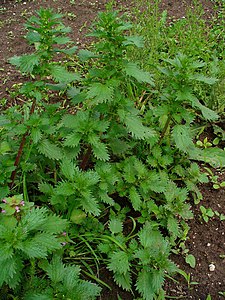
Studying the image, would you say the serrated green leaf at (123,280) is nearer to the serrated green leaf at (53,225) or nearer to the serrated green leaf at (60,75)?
the serrated green leaf at (53,225)

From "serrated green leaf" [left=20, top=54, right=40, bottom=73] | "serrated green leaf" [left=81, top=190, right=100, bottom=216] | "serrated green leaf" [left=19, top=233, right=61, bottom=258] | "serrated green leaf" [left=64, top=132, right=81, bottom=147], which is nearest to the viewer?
"serrated green leaf" [left=19, top=233, right=61, bottom=258]

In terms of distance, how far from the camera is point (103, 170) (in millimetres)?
2584

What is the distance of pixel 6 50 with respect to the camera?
401 centimetres

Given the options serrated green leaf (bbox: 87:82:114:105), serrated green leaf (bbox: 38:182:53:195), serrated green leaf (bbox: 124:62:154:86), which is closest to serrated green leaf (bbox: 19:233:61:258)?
serrated green leaf (bbox: 38:182:53:195)

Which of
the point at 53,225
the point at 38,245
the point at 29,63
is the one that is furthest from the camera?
the point at 29,63

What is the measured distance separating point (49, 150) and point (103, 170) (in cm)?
34

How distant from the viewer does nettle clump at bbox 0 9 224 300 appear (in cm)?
232

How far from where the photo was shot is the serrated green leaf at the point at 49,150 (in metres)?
2.50

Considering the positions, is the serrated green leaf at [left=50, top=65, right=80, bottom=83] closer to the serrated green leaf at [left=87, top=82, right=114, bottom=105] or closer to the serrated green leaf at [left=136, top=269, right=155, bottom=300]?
the serrated green leaf at [left=87, top=82, right=114, bottom=105]

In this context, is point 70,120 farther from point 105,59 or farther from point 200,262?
point 200,262

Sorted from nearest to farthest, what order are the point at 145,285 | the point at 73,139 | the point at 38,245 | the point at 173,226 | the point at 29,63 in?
the point at 38,245
the point at 29,63
the point at 145,285
the point at 73,139
the point at 173,226

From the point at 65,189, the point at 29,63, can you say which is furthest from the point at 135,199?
Answer: the point at 29,63

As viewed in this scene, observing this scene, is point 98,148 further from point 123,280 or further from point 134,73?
point 123,280

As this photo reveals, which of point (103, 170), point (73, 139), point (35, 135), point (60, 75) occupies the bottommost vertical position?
point (103, 170)
